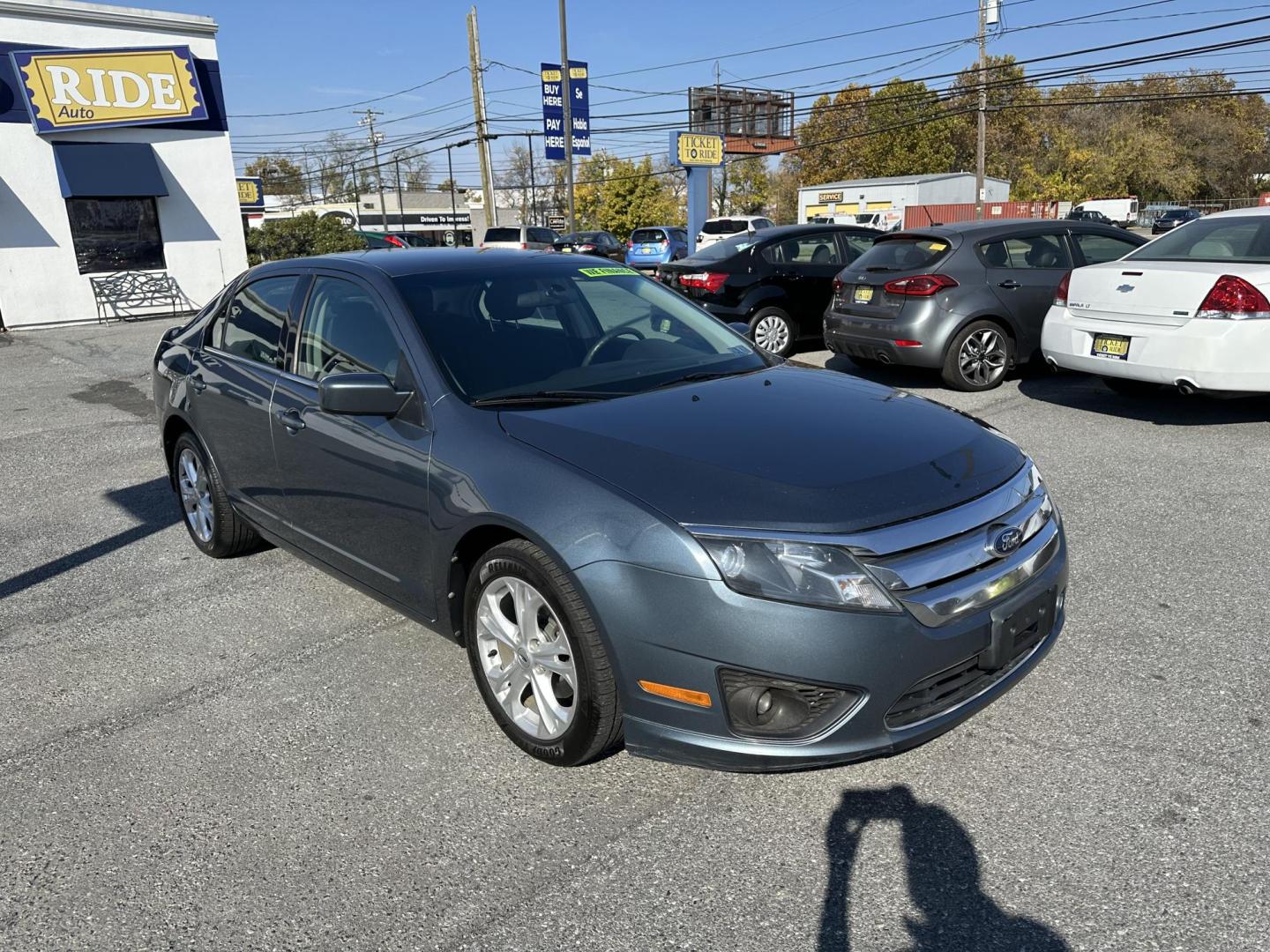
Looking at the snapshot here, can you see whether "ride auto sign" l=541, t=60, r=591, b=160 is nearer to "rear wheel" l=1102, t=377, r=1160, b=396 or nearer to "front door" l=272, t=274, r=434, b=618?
"rear wheel" l=1102, t=377, r=1160, b=396

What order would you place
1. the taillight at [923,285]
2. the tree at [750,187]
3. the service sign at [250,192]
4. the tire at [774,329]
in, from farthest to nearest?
the tree at [750,187], the service sign at [250,192], the tire at [774,329], the taillight at [923,285]

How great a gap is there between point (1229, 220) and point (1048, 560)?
215 inches

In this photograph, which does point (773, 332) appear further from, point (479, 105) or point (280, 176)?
point (280, 176)

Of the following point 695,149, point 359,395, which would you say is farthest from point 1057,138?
point 359,395

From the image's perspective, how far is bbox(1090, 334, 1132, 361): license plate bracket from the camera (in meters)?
6.91

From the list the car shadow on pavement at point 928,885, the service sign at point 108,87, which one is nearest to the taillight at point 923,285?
the car shadow on pavement at point 928,885

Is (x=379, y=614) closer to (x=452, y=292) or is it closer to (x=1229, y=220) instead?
(x=452, y=292)

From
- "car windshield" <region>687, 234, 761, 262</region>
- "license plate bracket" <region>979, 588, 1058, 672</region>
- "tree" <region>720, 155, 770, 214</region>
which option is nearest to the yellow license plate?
"car windshield" <region>687, 234, 761, 262</region>

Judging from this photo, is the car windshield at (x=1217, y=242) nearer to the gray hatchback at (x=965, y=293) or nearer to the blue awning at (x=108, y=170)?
the gray hatchback at (x=965, y=293)

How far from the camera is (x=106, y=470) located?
7070 millimetres

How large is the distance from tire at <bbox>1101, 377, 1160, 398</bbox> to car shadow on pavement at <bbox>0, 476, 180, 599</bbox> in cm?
739

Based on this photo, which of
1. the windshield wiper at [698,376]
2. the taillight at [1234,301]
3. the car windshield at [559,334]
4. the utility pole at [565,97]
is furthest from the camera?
the utility pole at [565,97]

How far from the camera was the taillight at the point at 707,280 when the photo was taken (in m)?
10.5

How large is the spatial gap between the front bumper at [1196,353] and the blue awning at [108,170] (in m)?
17.2
